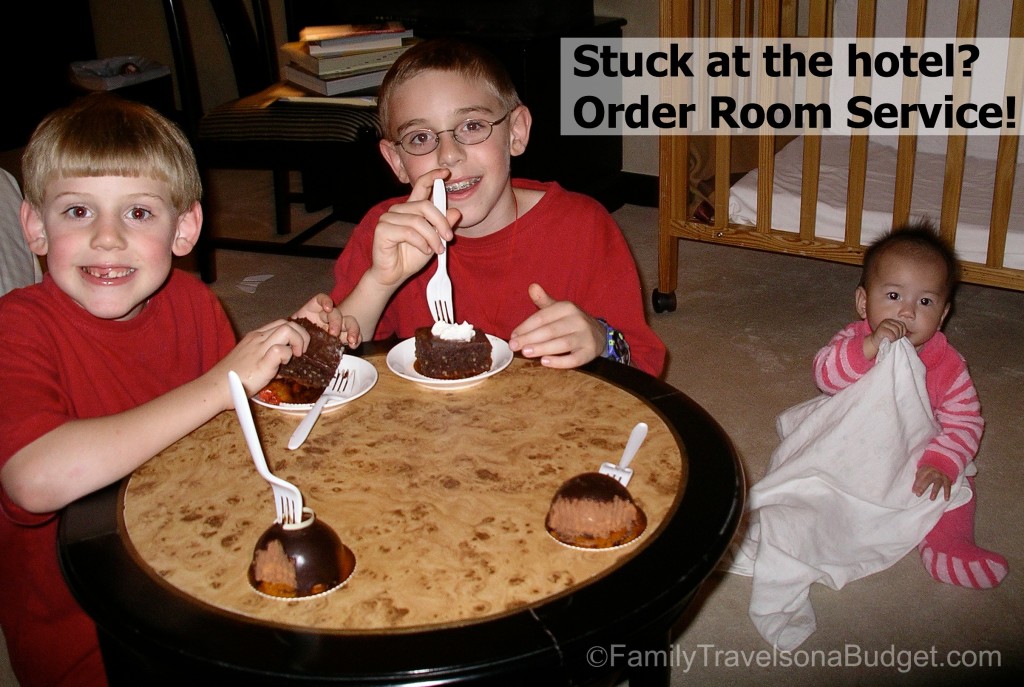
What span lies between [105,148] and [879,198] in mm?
2106

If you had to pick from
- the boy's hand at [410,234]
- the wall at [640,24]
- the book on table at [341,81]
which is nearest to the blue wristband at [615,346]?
the boy's hand at [410,234]

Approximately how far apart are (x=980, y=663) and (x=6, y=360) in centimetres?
148

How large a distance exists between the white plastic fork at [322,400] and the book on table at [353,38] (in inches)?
86.4

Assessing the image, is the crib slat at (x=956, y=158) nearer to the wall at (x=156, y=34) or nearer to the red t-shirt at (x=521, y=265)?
the red t-shirt at (x=521, y=265)

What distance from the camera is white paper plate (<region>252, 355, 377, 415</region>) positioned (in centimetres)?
110

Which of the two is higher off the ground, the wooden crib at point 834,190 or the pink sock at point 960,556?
the wooden crib at point 834,190

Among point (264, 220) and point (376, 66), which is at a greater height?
point (376, 66)

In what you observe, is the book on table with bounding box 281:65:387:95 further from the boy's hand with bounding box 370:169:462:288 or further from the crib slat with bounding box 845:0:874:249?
the boy's hand with bounding box 370:169:462:288

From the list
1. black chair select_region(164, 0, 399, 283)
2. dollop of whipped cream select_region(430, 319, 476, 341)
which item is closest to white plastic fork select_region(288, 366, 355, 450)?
dollop of whipped cream select_region(430, 319, 476, 341)

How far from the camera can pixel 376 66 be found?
3168 mm

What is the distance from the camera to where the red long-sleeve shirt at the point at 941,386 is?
1709 millimetres

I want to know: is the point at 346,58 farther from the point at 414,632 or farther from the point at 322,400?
the point at 414,632

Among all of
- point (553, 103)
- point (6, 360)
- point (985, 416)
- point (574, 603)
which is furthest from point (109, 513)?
point (553, 103)

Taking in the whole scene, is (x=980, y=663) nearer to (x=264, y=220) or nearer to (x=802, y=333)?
(x=802, y=333)
